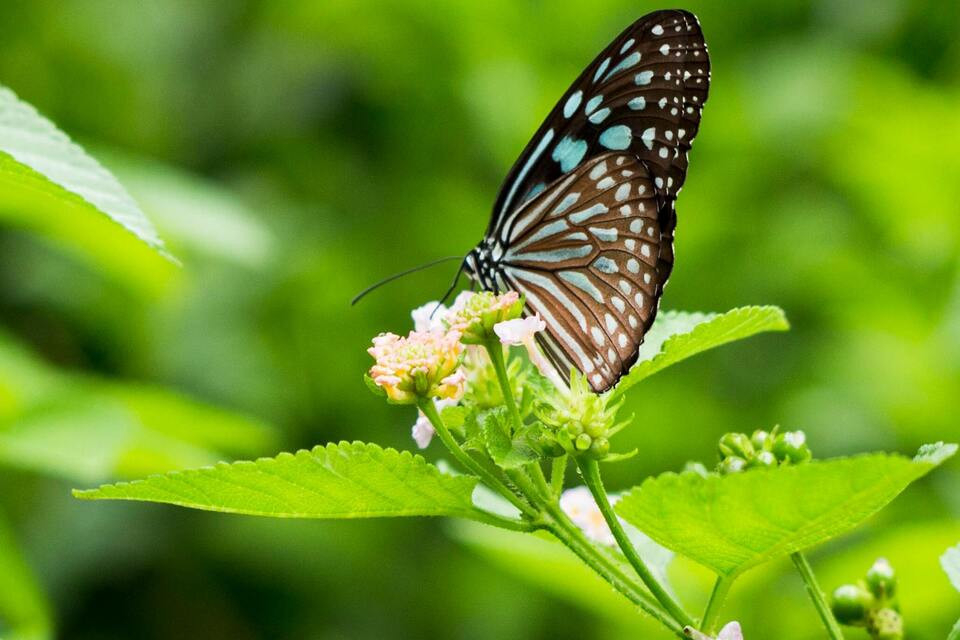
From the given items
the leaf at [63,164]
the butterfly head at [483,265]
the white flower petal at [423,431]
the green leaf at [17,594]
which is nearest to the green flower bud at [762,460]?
the white flower petal at [423,431]

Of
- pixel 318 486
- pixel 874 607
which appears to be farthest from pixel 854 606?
pixel 318 486

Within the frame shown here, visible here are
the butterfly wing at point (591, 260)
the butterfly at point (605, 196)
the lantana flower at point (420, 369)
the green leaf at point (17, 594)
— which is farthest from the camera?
the green leaf at point (17, 594)

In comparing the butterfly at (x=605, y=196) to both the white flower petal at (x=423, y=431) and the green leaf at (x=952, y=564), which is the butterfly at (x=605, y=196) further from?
the green leaf at (x=952, y=564)

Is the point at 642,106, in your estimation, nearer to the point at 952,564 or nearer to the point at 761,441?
the point at 761,441

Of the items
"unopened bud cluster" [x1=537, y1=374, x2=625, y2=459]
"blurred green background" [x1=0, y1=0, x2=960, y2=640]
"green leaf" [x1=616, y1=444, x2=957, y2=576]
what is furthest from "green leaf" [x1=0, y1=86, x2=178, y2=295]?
"blurred green background" [x1=0, y1=0, x2=960, y2=640]

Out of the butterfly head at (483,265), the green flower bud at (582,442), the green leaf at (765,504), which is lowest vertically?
the green leaf at (765,504)

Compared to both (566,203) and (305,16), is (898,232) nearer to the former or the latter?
(566,203)

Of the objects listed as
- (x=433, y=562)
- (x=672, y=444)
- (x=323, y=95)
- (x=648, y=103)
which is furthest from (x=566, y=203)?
(x=323, y=95)

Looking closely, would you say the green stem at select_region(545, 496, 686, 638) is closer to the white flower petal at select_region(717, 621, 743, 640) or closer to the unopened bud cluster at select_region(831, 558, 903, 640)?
the white flower petal at select_region(717, 621, 743, 640)
